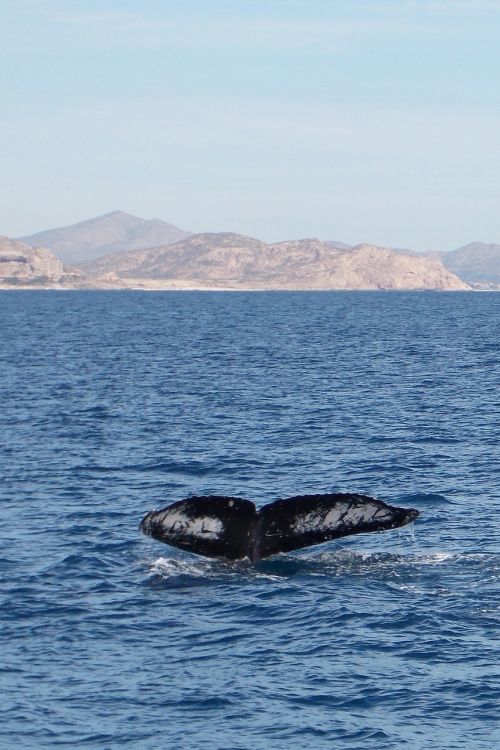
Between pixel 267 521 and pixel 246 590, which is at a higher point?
pixel 267 521

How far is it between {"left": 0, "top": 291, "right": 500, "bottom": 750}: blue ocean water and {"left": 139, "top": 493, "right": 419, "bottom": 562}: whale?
136 centimetres

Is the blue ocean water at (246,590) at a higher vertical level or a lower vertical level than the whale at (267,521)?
lower

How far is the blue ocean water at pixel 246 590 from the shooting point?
60.6ft

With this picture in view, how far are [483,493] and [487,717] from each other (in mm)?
17201

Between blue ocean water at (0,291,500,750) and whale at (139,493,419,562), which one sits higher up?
whale at (139,493,419,562)

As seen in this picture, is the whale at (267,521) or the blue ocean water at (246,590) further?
the whale at (267,521)

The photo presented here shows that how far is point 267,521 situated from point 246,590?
6.45ft

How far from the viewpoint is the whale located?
21.4 meters

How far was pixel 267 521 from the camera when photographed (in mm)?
22719

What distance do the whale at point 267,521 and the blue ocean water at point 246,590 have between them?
1.36 metres

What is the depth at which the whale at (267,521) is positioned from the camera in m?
21.4

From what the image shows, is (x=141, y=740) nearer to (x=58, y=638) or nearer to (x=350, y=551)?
(x=58, y=638)

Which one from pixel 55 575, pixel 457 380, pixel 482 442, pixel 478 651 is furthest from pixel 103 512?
pixel 457 380

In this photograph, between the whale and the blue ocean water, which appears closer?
the blue ocean water
